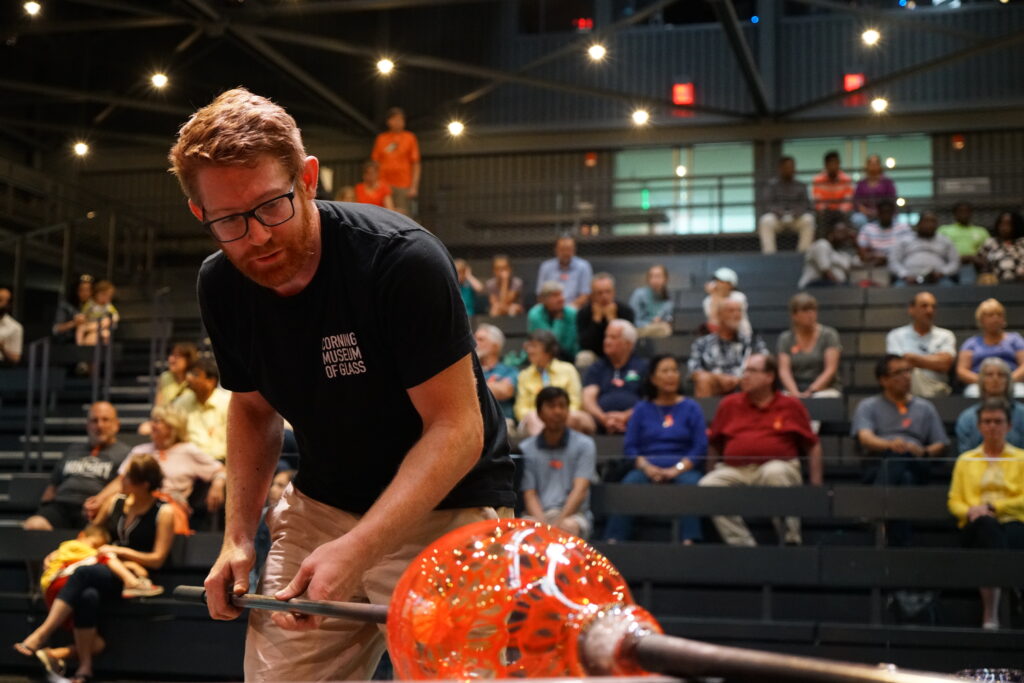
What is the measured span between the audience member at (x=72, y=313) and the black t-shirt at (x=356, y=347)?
872cm

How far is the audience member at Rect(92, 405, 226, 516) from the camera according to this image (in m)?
6.65

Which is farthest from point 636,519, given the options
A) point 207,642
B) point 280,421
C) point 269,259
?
point 269,259

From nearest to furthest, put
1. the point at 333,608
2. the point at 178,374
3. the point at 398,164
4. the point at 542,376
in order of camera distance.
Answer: the point at 333,608 → the point at 542,376 → the point at 178,374 → the point at 398,164

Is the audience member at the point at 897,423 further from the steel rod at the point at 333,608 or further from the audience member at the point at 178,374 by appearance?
the audience member at the point at 178,374

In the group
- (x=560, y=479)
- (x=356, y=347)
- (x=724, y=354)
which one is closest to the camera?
(x=356, y=347)

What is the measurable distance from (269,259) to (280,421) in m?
0.61

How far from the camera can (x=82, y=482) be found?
7.16m

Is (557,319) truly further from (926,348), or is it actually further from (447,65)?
(447,65)

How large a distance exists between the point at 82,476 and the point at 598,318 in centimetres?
375

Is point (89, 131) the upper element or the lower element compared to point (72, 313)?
upper

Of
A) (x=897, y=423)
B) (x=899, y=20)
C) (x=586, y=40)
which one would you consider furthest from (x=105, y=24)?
(x=897, y=423)

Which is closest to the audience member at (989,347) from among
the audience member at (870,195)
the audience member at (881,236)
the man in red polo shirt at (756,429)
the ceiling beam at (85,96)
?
the man in red polo shirt at (756,429)

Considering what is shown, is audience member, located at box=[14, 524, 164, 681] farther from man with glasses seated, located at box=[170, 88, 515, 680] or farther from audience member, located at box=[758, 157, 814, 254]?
audience member, located at box=[758, 157, 814, 254]

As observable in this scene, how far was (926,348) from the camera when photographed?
8.19 m
